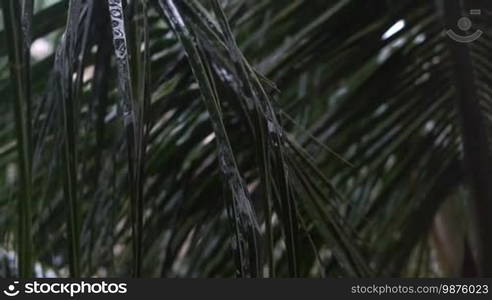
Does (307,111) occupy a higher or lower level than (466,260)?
higher

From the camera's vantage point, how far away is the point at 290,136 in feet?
2.18

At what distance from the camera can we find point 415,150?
0.96 meters

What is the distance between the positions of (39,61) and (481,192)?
427 millimetres

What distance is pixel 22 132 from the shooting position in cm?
39

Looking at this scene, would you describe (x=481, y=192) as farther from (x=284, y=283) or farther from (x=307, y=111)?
(x=284, y=283)

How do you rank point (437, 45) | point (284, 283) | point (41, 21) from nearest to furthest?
point (284, 283), point (41, 21), point (437, 45)

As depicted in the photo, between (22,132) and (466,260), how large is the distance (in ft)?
1.98

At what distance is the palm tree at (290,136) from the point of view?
545 mm

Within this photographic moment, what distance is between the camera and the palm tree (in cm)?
54

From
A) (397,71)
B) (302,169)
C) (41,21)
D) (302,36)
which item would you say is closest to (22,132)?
(302,169)

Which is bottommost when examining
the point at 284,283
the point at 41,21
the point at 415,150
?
the point at 284,283

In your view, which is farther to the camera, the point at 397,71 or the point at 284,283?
the point at 397,71

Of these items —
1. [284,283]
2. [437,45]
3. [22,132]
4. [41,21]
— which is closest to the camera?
[22,132]

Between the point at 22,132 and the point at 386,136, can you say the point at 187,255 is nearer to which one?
the point at 386,136
